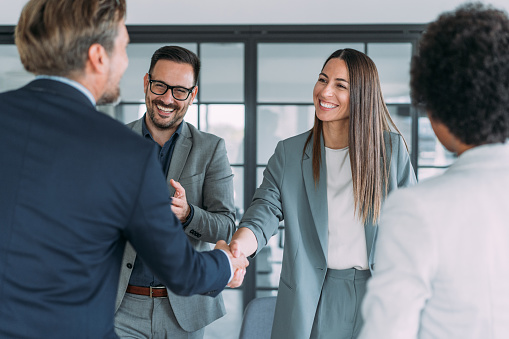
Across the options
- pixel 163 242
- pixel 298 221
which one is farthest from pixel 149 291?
pixel 163 242

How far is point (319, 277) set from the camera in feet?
6.01

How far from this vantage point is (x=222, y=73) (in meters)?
4.05

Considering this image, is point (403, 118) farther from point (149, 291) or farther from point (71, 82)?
point (71, 82)

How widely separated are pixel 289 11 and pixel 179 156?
2159 millimetres

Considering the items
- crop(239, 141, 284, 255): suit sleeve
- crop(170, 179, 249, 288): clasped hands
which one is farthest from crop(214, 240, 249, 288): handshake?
crop(239, 141, 284, 255): suit sleeve

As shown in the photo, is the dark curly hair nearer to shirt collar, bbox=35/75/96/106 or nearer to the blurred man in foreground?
the blurred man in foreground

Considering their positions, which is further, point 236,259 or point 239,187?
point 239,187

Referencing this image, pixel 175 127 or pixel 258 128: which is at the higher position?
pixel 175 127

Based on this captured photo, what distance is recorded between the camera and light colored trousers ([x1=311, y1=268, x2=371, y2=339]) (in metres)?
1.79

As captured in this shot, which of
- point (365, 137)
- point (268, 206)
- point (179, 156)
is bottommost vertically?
point (268, 206)

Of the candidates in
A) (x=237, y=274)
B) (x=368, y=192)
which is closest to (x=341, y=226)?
(x=368, y=192)

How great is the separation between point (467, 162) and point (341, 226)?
34.1 inches

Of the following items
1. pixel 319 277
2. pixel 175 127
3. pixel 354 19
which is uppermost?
pixel 354 19

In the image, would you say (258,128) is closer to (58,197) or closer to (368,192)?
(368,192)
